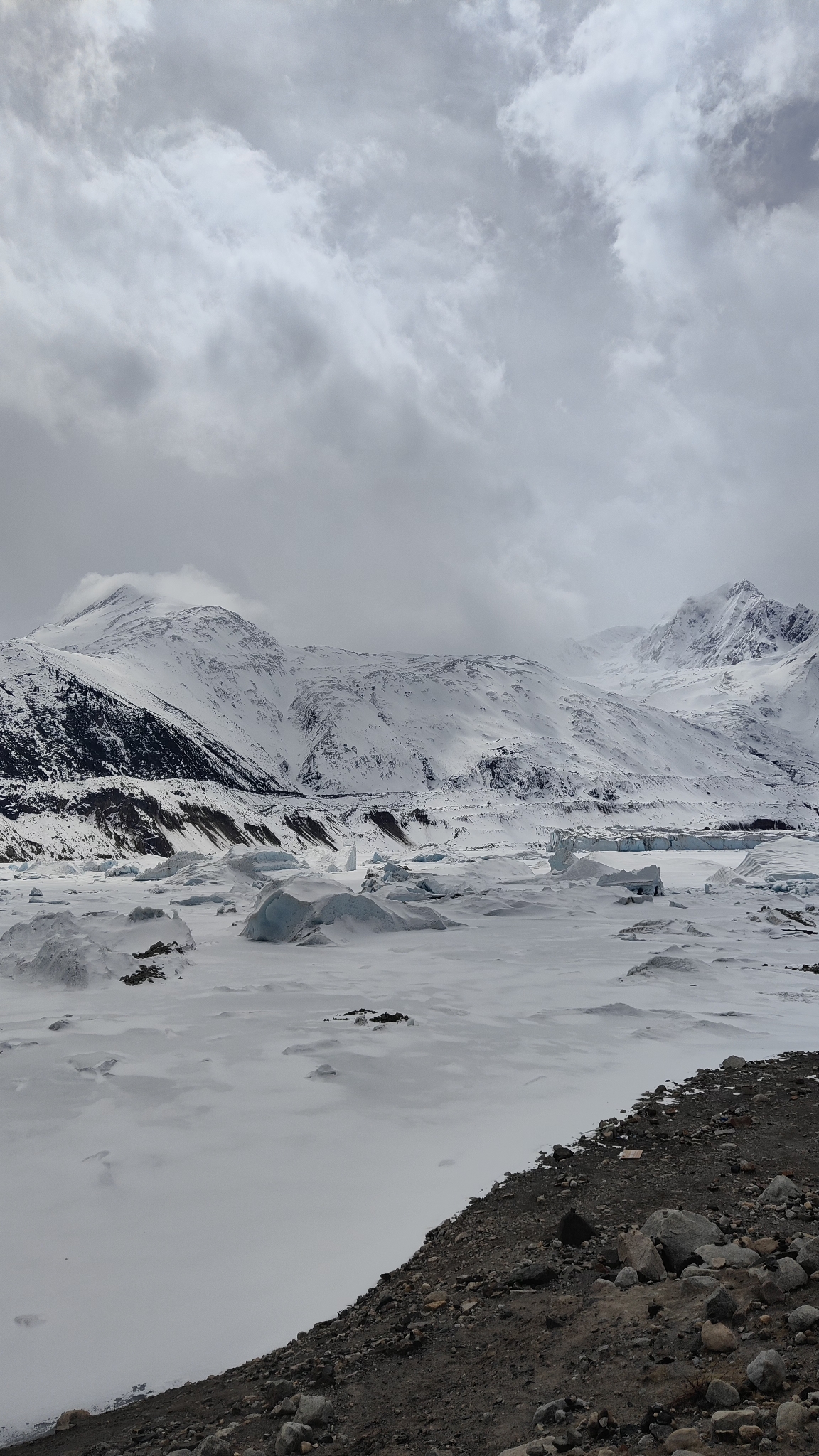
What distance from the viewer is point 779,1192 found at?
3779 mm

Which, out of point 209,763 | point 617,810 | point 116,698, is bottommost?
point 617,810

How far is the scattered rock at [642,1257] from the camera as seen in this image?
3.16 m

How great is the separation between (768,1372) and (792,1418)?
0.88 ft

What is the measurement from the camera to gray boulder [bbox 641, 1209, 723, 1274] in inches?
128

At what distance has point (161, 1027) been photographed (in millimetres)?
7758

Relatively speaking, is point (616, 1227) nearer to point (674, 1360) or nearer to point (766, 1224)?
point (766, 1224)

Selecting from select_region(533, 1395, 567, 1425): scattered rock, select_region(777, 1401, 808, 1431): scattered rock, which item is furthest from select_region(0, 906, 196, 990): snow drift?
select_region(777, 1401, 808, 1431): scattered rock

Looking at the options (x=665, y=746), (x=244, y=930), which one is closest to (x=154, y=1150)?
(x=244, y=930)

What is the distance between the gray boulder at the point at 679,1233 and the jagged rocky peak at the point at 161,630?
162275 millimetres

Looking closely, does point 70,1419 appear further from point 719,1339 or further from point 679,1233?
point 679,1233

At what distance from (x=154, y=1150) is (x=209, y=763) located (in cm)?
9897

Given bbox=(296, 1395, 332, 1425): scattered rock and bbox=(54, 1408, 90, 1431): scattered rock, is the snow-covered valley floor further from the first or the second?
bbox=(296, 1395, 332, 1425): scattered rock

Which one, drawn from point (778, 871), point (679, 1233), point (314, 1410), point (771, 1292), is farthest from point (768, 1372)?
point (778, 871)

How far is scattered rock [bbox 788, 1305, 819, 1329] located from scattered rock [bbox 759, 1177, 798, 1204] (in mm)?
1423
